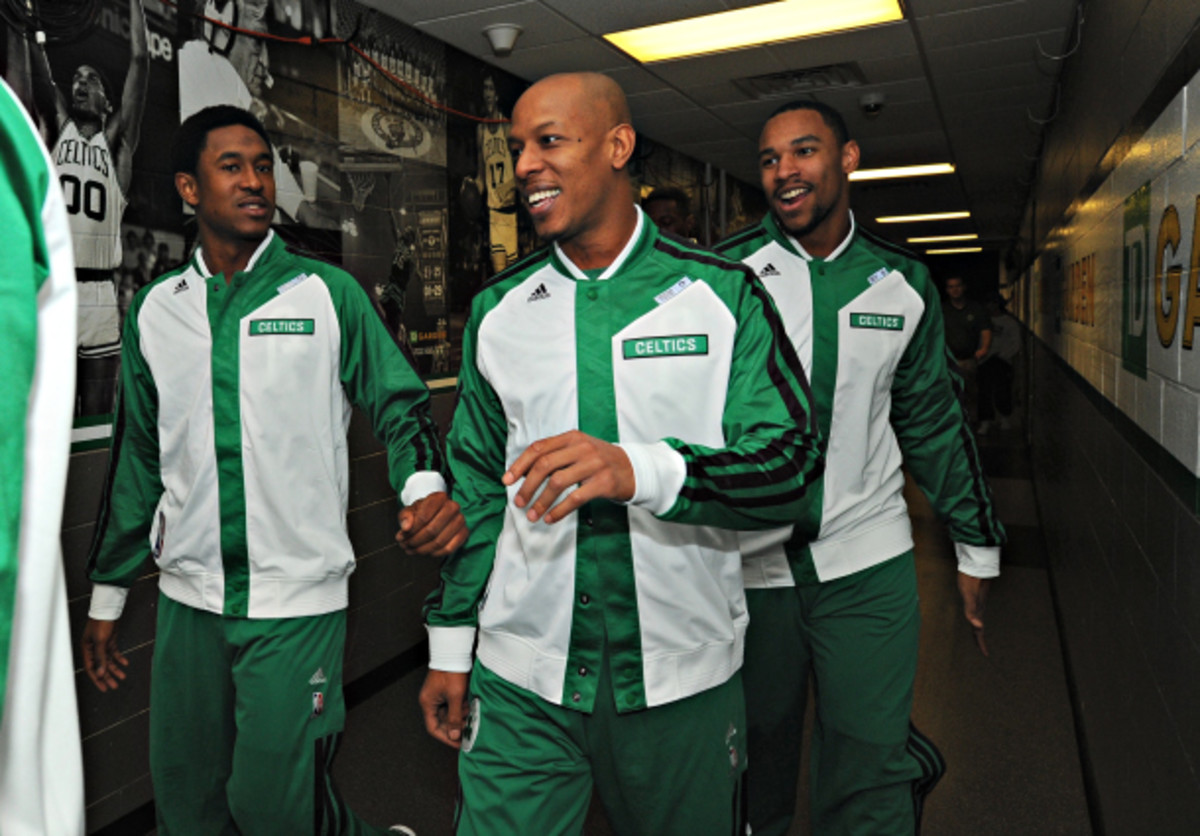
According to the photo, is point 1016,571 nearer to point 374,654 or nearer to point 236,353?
point 374,654

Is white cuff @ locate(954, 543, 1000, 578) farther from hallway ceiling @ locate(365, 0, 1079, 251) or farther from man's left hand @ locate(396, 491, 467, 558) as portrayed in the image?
hallway ceiling @ locate(365, 0, 1079, 251)

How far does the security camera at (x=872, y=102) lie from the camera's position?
5.81 m

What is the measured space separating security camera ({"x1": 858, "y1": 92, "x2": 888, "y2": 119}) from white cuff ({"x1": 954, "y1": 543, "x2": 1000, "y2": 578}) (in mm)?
4348

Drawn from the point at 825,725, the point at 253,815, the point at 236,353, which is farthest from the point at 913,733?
the point at 236,353

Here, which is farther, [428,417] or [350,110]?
[350,110]

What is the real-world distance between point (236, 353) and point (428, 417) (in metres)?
0.44

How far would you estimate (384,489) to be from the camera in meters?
3.86

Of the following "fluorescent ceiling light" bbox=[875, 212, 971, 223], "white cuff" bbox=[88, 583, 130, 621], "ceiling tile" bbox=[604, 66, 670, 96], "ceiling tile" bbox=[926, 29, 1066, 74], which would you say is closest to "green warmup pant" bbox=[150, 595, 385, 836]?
"white cuff" bbox=[88, 583, 130, 621]

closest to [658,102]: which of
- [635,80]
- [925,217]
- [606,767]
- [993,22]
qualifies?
[635,80]

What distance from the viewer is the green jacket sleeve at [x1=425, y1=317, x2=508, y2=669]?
5.34ft

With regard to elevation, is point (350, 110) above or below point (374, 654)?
above

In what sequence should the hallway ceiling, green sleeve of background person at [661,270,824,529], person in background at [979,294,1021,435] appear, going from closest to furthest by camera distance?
green sleeve of background person at [661,270,824,529]
the hallway ceiling
person in background at [979,294,1021,435]

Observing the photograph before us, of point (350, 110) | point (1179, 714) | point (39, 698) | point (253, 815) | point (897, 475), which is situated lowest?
point (253, 815)

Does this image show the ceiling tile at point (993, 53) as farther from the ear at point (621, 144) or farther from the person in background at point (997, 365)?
the person in background at point (997, 365)
